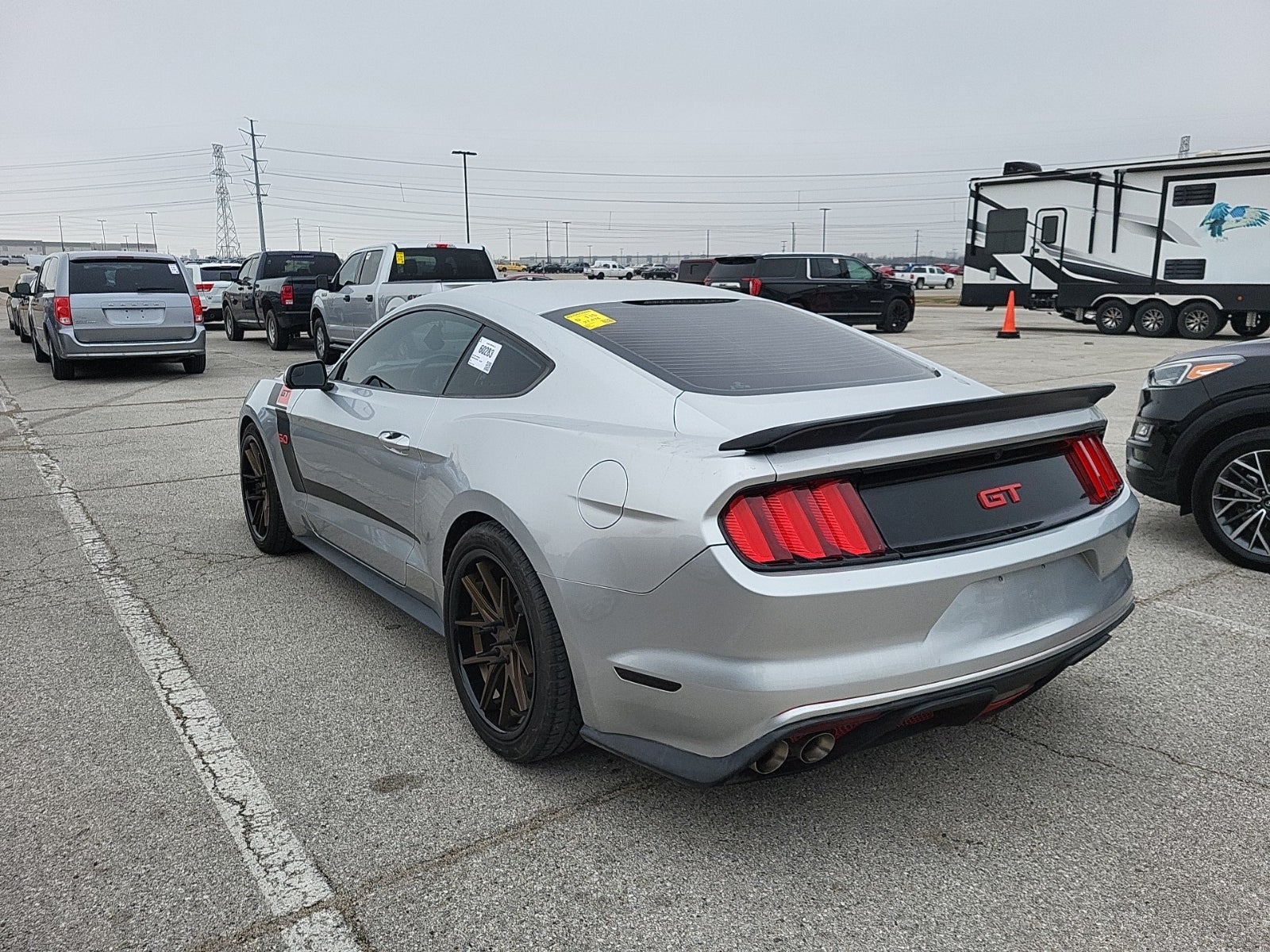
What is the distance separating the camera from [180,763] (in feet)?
10.2

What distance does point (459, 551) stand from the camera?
315cm

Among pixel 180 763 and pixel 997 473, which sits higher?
pixel 997 473

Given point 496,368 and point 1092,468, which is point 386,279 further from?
point 1092,468

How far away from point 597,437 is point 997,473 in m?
1.11

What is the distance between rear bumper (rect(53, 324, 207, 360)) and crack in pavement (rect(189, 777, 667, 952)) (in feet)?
40.4

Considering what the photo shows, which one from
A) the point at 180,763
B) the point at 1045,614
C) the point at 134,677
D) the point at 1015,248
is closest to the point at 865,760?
the point at 1045,614

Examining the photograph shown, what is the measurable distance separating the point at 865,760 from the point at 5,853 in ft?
8.06

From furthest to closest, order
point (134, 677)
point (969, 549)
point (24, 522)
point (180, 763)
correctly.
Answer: point (24, 522), point (134, 677), point (180, 763), point (969, 549)

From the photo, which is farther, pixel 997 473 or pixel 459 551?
pixel 459 551

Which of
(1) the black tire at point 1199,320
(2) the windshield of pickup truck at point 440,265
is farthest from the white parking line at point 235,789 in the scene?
(1) the black tire at point 1199,320

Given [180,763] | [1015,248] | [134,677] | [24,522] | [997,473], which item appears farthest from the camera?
[1015,248]

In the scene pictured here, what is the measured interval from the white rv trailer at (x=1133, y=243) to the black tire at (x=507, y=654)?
19763mm

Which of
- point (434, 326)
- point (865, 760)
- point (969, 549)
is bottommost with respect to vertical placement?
point (865, 760)

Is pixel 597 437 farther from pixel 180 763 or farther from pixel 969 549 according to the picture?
pixel 180 763
